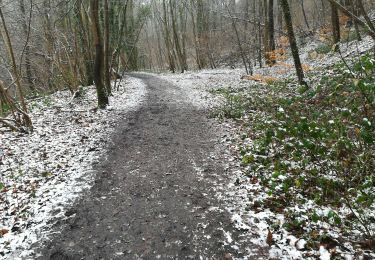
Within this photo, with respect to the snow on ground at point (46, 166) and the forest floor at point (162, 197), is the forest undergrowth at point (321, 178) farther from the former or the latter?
the snow on ground at point (46, 166)

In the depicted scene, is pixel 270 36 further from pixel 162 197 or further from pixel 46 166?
pixel 162 197

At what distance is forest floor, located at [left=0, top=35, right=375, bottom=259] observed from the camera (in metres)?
4.05

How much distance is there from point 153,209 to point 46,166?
349 centimetres

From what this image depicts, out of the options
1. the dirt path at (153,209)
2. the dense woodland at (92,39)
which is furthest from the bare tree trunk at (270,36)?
the dirt path at (153,209)

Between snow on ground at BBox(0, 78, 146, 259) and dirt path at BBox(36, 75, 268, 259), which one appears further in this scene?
snow on ground at BBox(0, 78, 146, 259)

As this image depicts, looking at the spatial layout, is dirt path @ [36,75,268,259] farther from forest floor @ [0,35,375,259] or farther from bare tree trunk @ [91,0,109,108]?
bare tree trunk @ [91,0,109,108]

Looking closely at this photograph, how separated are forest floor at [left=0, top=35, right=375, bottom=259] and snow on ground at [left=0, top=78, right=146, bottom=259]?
27 mm

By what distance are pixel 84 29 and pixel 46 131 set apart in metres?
8.90

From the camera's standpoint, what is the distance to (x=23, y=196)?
5.79 m

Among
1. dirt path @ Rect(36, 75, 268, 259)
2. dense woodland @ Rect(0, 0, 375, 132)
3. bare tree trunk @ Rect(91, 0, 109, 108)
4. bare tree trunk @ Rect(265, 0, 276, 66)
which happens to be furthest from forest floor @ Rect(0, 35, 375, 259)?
bare tree trunk @ Rect(265, 0, 276, 66)

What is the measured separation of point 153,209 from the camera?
4996 mm

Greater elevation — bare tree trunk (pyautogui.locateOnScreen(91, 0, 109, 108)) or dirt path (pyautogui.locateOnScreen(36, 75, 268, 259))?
bare tree trunk (pyautogui.locateOnScreen(91, 0, 109, 108))

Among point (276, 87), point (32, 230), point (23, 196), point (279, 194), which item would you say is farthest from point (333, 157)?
point (276, 87)

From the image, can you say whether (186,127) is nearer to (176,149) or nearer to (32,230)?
(176,149)
